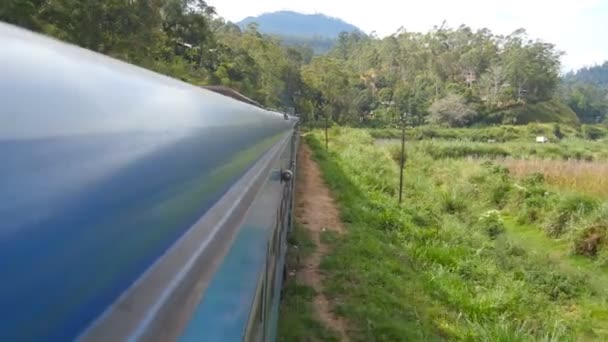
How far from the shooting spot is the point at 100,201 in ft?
1.31

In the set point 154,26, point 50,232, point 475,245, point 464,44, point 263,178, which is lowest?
point 475,245

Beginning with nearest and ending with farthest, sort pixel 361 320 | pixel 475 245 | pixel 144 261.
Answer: pixel 144 261 → pixel 361 320 → pixel 475 245

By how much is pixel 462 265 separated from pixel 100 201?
7898mm

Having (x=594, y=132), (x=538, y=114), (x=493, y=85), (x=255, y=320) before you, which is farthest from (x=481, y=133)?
(x=255, y=320)

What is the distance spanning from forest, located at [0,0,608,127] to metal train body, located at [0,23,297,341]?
1156 cm

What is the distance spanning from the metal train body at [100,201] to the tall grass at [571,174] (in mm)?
17292

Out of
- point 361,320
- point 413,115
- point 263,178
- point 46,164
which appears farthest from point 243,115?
point 413,115

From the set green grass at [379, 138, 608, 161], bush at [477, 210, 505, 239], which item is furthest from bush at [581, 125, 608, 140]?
bush at [477, 210, 505, 239]

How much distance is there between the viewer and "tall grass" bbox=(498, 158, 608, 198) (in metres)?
17.2

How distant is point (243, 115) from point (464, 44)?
87.7m

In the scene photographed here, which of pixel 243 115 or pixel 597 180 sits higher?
pixel 243 115

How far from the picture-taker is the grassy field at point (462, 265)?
5.63 meters

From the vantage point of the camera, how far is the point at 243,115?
124 cm

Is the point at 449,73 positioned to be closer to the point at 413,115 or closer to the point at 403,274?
the point at 413,115
